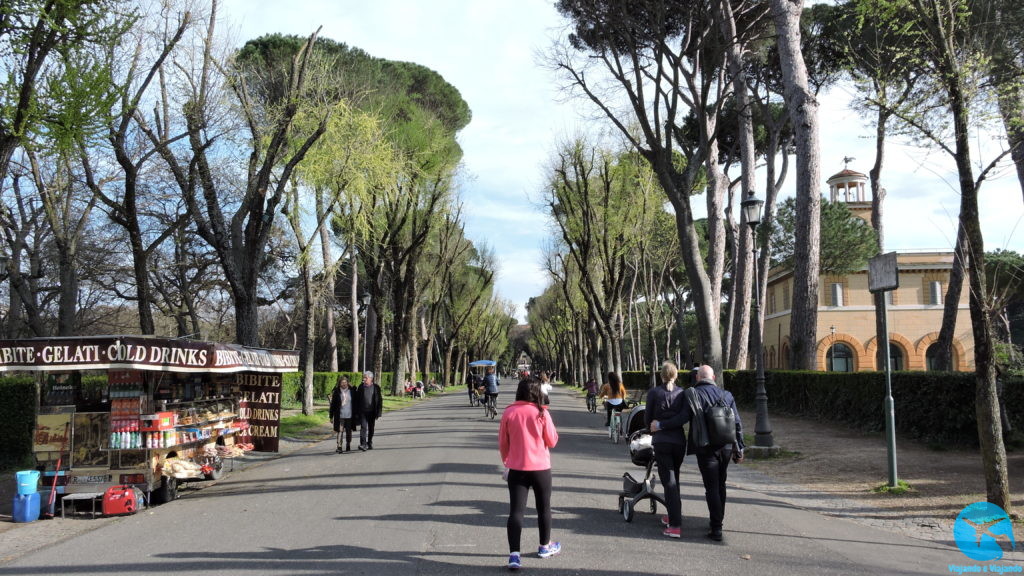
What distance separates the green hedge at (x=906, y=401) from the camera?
13531mm

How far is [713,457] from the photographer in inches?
286

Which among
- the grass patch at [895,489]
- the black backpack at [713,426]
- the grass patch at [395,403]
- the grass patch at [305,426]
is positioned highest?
the black backpack at [713,426]

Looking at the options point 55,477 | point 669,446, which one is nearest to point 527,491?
point 669,446

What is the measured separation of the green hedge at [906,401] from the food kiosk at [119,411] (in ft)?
41.6

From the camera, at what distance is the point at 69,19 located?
11.1 meters

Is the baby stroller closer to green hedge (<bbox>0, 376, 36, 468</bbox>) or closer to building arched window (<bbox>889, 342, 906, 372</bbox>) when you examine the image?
green hedge (<bbox>0, 376, 36, 468</bbox>)

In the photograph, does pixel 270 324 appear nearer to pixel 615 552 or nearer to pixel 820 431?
pixel 820 431

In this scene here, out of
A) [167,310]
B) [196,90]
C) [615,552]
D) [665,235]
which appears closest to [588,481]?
[615,552]

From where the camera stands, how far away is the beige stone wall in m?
48.4

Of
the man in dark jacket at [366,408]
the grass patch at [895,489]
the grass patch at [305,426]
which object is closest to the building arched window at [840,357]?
the grass patch at [305,426]

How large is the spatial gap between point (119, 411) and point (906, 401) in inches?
563

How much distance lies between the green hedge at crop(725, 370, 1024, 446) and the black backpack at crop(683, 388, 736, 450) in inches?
341

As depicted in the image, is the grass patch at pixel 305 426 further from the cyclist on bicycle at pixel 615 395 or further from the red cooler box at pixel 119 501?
the red cooler box at pixel 119 501

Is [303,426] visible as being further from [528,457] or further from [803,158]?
[528,457]
